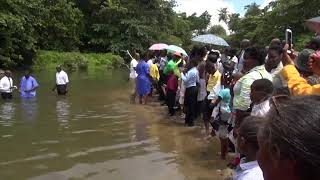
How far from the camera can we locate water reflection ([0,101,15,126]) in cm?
1191

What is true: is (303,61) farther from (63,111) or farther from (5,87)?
(5,87)

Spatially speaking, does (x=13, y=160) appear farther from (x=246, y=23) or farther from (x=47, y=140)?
(x=246, y=23)

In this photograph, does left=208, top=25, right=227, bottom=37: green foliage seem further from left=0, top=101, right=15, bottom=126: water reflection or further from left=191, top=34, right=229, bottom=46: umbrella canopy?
left=0, top=101, right=15, bottom=126: water reflection

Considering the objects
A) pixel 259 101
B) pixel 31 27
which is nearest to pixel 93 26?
pixel 31 27

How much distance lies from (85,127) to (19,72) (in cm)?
2170

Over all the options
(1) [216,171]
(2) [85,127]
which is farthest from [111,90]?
(1) [216,171]

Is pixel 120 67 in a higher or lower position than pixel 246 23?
lower

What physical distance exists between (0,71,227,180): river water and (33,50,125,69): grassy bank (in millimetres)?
22113

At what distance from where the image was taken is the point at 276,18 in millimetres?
27594

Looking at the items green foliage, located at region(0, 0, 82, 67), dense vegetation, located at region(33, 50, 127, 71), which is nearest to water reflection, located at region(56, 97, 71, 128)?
green foliage, located at region(0, 0, 82, 67)

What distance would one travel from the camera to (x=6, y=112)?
44.6 feet

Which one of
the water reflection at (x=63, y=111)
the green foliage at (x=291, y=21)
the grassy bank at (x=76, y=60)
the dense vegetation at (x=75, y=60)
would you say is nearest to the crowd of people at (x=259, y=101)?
the water reflection at (x=63, y=111)

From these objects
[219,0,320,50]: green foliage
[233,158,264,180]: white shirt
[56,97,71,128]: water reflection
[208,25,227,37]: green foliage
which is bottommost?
[56,97,71,128]: water reflection

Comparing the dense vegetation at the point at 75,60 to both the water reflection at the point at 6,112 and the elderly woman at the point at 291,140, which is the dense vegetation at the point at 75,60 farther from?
the elderly woman at the point at 291,140
